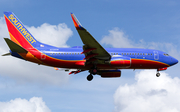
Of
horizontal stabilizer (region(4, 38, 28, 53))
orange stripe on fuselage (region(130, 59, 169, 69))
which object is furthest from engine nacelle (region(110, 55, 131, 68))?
horizontal stabilizer (region(4, 38, 28, 53))

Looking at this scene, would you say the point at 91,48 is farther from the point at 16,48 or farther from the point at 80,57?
the point at 16,48

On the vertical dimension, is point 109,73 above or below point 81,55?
below

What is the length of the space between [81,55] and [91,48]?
15.1ft

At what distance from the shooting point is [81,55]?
4194 cm

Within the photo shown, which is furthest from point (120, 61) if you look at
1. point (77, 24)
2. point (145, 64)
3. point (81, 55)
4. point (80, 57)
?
point (77, 24)

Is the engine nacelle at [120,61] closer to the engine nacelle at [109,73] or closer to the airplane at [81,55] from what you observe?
the airplane at [81,55]

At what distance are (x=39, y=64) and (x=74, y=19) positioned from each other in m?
13.0

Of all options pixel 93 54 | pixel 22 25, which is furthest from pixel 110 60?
pixel 22 25

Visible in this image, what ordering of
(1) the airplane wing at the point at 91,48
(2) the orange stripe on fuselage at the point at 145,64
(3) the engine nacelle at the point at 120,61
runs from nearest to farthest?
1. (1) the airplane wing at the point at 91,48
2. (3) the engine nacelle at the point at 120,61
3. (2) the orange stripe on fuselage at the point at 145,64

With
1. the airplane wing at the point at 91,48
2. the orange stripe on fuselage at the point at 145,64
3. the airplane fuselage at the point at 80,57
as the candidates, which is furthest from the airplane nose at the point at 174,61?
the airplane wing at the point at 91,48

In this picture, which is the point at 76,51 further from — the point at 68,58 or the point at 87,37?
the point at 87,37

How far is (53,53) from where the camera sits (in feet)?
137

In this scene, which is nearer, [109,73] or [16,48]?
[16,48]

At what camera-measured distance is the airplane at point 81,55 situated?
40469mm
